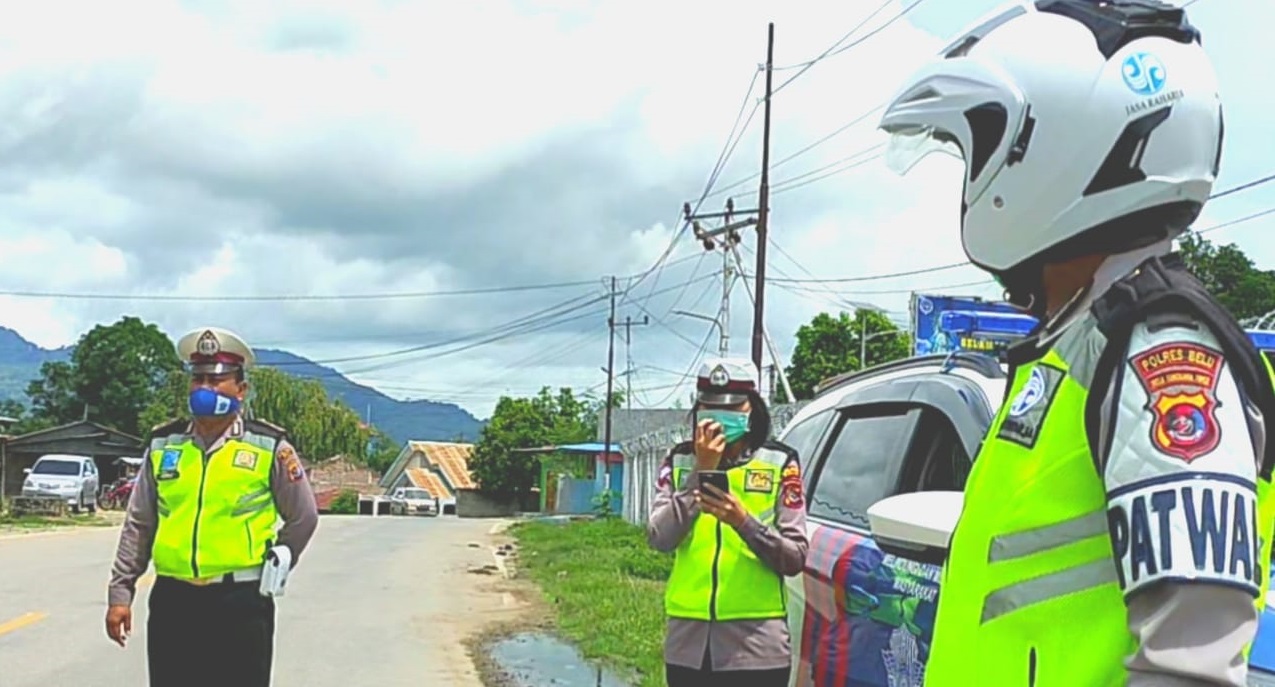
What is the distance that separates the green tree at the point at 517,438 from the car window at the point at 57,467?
118 ft

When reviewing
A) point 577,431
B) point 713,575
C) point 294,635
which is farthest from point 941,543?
point 577,431

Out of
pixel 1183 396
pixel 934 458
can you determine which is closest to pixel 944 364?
pixel 934 458

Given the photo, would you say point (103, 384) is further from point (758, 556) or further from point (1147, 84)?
point (1147, 84)

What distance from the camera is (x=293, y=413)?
79.0 meters

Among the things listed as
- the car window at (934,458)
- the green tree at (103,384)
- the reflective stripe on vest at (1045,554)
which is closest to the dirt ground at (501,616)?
the car window at (934,458)

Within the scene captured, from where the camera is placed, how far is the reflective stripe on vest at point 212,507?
514 centimetres

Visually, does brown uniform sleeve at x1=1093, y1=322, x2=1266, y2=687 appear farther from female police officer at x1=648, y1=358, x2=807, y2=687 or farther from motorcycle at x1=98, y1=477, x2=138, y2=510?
motorcycle at x1=98, y1=477, x2=138, y2=510

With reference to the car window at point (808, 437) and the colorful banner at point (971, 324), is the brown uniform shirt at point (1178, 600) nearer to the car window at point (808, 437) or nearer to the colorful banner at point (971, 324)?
the colorful banner at point (971, 324)

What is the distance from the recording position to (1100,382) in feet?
5.79

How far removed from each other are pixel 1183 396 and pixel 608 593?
14.8 m

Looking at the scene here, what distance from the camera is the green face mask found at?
15.5 ft

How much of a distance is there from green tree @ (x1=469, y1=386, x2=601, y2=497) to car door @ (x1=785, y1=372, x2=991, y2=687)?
Result: 233 feet

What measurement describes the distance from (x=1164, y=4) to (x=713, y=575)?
9.89 feet

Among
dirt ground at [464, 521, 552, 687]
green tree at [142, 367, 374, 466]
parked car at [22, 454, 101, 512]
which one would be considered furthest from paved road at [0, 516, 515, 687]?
green tree at [142, 367, 374, 466]
